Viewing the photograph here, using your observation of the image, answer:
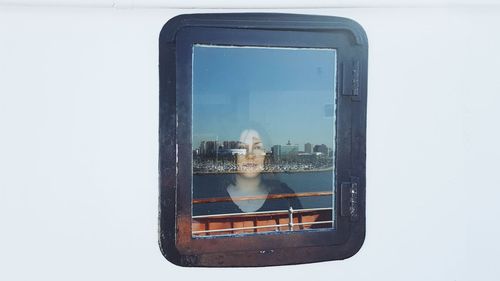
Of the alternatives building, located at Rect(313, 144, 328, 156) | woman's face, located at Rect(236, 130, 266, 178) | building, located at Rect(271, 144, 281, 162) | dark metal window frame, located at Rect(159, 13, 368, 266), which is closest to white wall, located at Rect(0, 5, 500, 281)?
dark metal window frame, located at Rect(159, 13, 368, 266)

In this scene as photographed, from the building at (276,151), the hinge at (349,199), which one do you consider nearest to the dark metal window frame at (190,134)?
the hinge at (349,199)

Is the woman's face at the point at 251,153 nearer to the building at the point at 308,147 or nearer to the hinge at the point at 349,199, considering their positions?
the building at the point at 308,147

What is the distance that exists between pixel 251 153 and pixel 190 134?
1.00 metres

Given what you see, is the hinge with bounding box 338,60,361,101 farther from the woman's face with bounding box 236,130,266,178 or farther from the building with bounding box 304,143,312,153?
the woman's face with bounding box 236,130,266,178

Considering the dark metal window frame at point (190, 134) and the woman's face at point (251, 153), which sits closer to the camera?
the dark metal window frame at point (190, 134)

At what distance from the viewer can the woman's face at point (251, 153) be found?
2.21 meters

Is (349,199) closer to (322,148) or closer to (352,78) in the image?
(322,148)

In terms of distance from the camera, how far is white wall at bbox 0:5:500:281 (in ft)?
4.65
